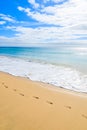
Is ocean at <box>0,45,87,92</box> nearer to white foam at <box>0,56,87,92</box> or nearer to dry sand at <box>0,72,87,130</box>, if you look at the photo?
white foam at <box>0,56,87,92</box>

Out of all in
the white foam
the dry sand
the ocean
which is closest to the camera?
the dry sand

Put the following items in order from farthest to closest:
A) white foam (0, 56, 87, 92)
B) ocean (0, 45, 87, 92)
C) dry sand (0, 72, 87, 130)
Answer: ocean (0, 45, 87, 92) < white foam (0, 56, 87, 92) < dry sand (0, 72, 87, 130)

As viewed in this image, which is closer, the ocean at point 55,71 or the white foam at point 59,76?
the white foam at point 59,76

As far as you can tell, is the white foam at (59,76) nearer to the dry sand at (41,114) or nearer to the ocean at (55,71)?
the ocean at (55,71)

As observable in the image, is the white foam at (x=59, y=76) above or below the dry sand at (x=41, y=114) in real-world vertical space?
below

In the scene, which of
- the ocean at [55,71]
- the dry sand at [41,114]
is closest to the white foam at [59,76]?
the ocean at [55,71]

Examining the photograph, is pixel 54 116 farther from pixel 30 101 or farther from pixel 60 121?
pixel 30 101

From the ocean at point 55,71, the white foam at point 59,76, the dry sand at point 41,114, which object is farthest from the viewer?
the ocean at point 55,71

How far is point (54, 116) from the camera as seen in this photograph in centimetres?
356

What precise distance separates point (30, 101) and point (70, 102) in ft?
4.25

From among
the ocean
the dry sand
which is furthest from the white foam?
the dry sand

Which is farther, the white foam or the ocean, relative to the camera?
the ocean

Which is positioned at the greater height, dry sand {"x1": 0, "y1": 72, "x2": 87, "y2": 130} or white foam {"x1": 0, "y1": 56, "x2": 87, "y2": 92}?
dry sand {"x1": 0, "y1": 72, "x2": 87, "y2": 130}

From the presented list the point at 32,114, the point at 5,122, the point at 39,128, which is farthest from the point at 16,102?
the point at 39,128
